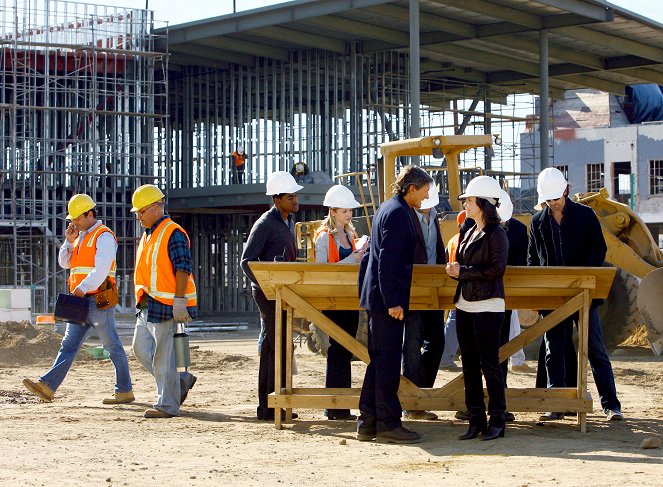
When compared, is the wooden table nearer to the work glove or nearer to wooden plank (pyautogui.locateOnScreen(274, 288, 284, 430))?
wooden plank (pyautogui.locateOnScreen(274, 288, 284, 430))

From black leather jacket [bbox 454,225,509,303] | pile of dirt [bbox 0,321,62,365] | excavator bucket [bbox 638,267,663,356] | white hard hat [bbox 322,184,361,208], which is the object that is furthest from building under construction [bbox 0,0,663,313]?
black leather jacket [bbox 454,225,509,303]

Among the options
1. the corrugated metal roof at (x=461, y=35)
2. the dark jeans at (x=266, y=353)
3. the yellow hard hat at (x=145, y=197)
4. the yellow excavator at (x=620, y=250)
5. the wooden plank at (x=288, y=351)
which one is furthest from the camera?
the corrugated metal roof at (x=461, y=35)

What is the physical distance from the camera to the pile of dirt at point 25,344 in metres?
17.4

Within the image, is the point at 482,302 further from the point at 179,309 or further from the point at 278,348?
the point at 179,309

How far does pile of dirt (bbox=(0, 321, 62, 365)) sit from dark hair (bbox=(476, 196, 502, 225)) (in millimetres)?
9827

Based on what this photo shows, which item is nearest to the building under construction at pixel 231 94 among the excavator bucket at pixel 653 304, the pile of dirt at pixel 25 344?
the pile of dirt at pixel 25 344

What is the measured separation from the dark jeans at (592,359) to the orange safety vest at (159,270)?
3.06 m

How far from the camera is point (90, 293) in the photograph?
11562 millimetres

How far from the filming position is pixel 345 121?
31422mm

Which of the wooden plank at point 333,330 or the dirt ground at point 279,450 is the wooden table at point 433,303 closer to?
the wooden plank at point 333,330

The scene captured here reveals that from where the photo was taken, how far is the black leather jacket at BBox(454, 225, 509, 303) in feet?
29.5

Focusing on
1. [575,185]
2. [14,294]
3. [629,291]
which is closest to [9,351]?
[14,294]

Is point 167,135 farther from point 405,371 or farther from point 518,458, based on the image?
point 518,458

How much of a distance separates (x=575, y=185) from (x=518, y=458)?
4800 cm
